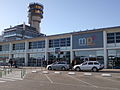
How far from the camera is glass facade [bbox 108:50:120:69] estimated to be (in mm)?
31594

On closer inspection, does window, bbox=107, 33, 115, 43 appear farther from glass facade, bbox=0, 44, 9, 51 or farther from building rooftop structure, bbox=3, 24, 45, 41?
building rooftop structure, bbox=3, 24, 45, 41

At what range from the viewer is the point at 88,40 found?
3475 cm

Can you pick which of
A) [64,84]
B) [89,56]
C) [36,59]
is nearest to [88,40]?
[89,56]

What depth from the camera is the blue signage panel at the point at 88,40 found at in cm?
3328

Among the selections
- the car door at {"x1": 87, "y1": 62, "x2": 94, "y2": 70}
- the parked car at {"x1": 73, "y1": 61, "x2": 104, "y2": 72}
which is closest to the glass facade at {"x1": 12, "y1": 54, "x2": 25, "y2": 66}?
the parked car at {"x1": 73, "y1": 61, "x2": 104, "y2": 72}

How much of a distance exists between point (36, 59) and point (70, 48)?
1129 cm

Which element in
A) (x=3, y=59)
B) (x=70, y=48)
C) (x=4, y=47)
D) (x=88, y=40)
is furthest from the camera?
(x=4, y=47)

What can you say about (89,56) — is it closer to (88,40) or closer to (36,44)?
(88,40)

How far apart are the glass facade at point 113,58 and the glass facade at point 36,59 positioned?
1669cm

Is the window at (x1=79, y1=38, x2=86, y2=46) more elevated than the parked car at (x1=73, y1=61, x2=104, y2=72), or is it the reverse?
the window at (x1=79, y1=38, x2=86, y2=46)

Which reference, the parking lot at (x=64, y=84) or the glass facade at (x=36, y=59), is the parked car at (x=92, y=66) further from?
the glass facade at (x=36, y=59)

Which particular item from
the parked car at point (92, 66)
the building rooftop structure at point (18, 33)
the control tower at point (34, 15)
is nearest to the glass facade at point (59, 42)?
the parked car at point (92, 66)

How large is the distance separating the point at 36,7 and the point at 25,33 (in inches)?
807

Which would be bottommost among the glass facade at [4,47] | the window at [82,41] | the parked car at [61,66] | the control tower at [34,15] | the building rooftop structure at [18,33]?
the parked car at [61,66]
